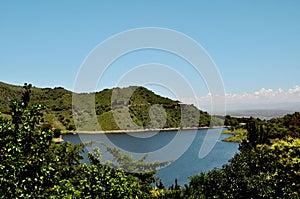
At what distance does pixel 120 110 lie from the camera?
12150 cm

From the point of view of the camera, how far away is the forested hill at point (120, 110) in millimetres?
120094

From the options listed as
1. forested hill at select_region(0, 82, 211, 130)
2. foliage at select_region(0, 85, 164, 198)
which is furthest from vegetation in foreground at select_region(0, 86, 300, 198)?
forested hill at select_region(0, 82, 211, 130)

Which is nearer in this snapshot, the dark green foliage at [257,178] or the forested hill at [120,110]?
the dark green foliage at [257,178]

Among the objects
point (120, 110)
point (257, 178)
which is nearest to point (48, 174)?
point (257, 178)

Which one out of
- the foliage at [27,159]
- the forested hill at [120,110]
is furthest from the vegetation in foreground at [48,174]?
the forested hill at [120,110]

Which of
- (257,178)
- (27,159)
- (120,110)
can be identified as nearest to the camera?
(27,159)

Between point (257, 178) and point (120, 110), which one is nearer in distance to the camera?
point (257, 178)

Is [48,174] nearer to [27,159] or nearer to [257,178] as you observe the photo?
[27,159]

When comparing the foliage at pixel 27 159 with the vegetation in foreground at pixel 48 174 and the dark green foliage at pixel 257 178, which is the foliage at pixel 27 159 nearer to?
the vegetation in foreground at pixel 48 174

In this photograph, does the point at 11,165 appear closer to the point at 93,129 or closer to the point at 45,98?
the point at 93,129

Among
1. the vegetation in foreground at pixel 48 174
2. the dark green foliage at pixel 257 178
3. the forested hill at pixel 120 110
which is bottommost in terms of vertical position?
the dark green foliage at pixel 257 178

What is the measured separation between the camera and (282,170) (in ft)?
63.1

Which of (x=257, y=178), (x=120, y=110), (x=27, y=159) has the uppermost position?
(x=120, y=110)

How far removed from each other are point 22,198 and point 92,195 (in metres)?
2.92
